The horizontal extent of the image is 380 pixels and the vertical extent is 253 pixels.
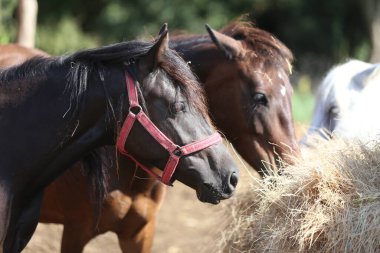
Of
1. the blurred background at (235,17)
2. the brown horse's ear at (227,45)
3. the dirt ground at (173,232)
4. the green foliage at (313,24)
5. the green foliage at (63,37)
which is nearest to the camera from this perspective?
the brown horse's ear at (227,45)

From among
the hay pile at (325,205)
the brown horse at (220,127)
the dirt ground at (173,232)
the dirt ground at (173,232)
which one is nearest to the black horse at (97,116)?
the hay pile at (325,205)

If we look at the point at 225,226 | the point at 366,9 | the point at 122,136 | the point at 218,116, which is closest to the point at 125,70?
the point at 122,136

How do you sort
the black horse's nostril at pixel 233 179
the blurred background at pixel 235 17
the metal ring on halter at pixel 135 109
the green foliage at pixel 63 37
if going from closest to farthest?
the metal ring on halter at pixel 135 109, the black horse's nostril at pixel 233 179, the green foliage at pixel 63 37, the blurred background at pixel 235 17

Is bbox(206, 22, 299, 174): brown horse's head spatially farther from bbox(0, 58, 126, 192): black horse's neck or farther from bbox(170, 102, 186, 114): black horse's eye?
bbox(0, 58, 126, 192): black horse's neck

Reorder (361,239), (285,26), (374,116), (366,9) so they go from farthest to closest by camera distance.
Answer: (285,26) → (366,9) → (374,116) → (361,239)

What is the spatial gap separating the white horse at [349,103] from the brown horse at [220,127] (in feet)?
1.25

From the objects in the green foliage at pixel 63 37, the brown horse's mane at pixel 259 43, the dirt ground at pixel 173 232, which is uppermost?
the brown horse's mane at pixel 259 43

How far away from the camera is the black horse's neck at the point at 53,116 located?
338cm

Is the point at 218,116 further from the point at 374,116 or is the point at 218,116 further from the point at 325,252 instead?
the point at 325,252

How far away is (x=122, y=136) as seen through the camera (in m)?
3.35

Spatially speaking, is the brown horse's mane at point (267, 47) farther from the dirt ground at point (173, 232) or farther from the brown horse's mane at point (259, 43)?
the dirt ground at point (173, 232)

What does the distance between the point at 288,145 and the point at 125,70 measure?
1360 mm

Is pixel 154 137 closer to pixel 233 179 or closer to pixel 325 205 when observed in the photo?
pixel 233 179

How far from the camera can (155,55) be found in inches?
131
